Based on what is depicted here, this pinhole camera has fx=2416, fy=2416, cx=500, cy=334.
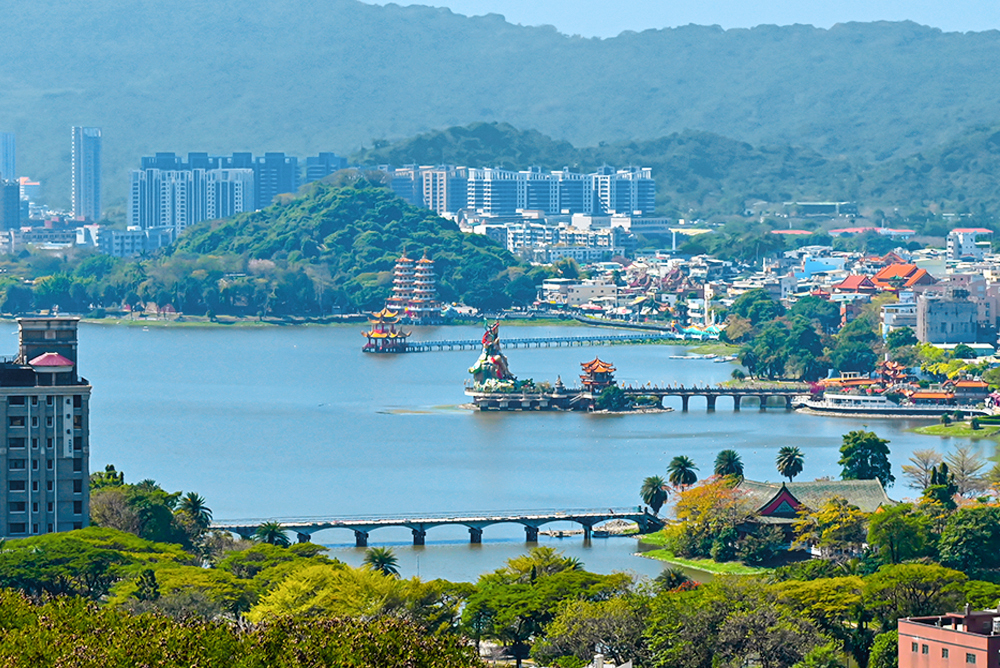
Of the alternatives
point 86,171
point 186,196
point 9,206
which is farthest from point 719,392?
point 86,171

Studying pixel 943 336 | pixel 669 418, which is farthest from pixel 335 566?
pixel 943 336

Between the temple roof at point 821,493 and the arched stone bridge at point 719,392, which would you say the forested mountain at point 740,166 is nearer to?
the arched stone bridge at point 719,392

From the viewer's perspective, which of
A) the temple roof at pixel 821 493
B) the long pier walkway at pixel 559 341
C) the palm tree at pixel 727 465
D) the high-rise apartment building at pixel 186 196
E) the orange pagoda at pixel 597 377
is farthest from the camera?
the high-rise apartment building at pixel 186 196

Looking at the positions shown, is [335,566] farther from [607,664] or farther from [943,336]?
[943,336]

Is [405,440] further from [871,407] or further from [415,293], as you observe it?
[415,293]

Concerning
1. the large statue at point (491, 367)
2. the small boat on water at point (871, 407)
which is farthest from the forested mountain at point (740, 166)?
the large statue at point (491, 367)
